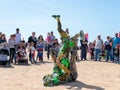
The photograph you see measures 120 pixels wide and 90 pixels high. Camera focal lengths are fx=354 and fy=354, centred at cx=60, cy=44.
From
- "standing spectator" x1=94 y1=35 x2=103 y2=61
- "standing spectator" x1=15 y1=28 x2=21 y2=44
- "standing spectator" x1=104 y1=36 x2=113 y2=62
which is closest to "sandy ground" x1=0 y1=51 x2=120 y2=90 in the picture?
"standing spectator" x1=15 y1=28 x2=21 y2=44

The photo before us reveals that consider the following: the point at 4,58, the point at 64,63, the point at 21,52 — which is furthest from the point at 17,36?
the point at 64,63

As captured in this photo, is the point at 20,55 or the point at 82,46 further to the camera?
the point at 82,46

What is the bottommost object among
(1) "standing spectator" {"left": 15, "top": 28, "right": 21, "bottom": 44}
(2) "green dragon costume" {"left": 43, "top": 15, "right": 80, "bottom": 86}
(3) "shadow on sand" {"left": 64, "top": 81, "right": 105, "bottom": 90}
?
(3) "shadow on sand" {"left": 64, "top": 81, "right": 105, "bottom": 90}

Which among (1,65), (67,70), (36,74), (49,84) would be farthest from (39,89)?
(1,65)

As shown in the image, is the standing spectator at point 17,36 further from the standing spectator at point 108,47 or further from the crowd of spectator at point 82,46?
the standing spectator at point 108,47

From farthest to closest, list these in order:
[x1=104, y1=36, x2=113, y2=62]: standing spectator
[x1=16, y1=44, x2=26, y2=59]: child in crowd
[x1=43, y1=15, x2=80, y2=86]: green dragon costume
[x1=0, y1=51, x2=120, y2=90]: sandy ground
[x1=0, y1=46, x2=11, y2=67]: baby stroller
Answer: [x1=104, y1=36, x2=113, y2=62]: standing spectator < [x1=16, y1=44, x2=26, y2=59]: child in crowd < [x1=0, y1=46, x2=11, y2=67]: baby stroller < [x1=43, y1=15, x2=80, y2=86]: green dragon costume < [x1=0, y1=51, x2=120, y2=90]: sandy ground

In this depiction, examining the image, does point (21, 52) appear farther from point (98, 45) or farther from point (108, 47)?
point (108, 47)

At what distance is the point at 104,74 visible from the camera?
15844mm

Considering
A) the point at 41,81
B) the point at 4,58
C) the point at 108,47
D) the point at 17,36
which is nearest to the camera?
the point at 41,81

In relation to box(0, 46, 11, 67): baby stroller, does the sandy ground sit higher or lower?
lower

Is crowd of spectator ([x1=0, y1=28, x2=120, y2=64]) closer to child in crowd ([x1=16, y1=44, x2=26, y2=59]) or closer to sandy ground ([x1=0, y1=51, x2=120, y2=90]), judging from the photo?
child in crowd ([x1=16, y1=44, x2=26, y2=59])

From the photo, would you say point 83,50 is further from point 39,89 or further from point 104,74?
point 39,89

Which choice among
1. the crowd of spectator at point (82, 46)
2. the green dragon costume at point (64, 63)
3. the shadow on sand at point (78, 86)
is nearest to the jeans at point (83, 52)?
the crowd of spectator at point (82, 46)

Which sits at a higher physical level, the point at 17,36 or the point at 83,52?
the point at 17,36
